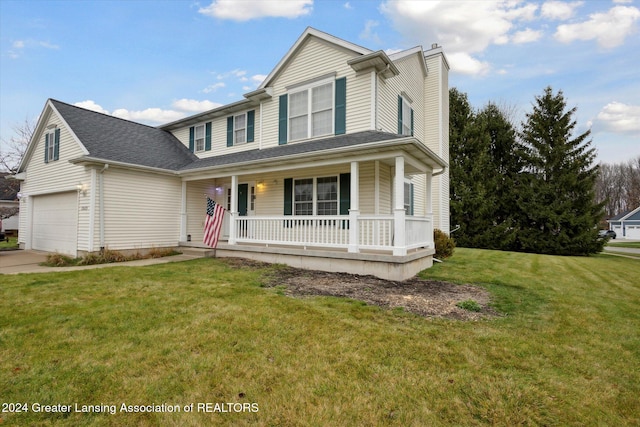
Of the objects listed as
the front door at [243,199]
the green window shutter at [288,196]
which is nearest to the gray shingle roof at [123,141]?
the front door at [243,199]

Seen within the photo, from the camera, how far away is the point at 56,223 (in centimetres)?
1200

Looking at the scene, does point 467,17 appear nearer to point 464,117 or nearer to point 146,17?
point 464,117

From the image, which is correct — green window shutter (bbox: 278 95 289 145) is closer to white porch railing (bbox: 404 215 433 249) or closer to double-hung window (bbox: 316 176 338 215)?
double-hung window (bbox: 316 176 338 215)

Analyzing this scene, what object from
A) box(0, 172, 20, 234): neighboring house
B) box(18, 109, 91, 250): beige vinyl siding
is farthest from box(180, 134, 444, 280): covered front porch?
box(0, 172, 20, 234): neighboring house

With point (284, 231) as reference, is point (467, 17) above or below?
above

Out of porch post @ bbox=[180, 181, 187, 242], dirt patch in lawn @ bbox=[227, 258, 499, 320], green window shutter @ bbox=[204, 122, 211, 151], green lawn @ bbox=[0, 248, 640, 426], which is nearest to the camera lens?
green lawn @ bbox=[0, 248, 640, 426]

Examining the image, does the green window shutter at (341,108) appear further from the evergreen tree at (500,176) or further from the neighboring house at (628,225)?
the neighboring house at (628,225)

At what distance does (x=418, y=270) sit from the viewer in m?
8.52

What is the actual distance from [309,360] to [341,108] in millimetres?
8549

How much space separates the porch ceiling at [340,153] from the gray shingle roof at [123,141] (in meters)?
2.00

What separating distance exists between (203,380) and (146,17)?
1730 cm

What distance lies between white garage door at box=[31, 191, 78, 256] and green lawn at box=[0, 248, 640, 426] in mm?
6449

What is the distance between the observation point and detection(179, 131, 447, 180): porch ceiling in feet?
24.7

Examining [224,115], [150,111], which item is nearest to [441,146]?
[224,115]
